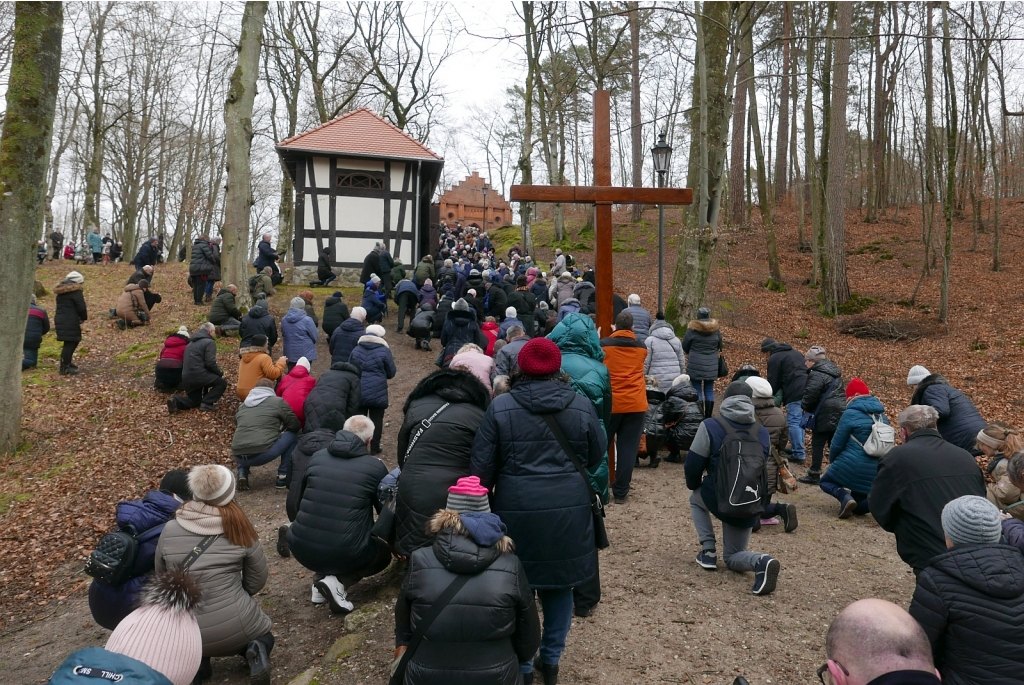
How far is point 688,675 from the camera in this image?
393cm

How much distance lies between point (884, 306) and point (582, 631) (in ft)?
57.0

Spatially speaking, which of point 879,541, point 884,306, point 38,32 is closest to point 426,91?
point 884,306

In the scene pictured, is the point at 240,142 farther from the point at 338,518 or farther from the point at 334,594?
the point at 334,594

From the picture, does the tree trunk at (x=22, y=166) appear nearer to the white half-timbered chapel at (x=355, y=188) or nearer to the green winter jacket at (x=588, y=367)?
the green winter jacket at (x=588, y=367)

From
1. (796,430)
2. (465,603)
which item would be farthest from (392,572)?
(796,430)

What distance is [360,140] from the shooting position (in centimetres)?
2036

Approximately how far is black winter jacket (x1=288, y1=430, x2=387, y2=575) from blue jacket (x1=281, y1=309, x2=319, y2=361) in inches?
256

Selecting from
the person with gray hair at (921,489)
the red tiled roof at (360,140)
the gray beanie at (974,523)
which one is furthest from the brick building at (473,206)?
the gray beanie at (974,523)

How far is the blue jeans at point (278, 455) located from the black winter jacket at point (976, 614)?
6576 mm

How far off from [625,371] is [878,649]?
4.63m

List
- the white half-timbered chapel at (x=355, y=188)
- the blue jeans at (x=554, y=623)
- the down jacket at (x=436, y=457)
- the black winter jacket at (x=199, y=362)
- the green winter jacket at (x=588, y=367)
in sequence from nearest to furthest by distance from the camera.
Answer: the blue jeans at (x=554, y=623) < the down jacket at (x=436, y=457) < the green winter jacket at (x=588, y=367) < the black winter jacket at (x=199, y=362) < the white half-timbered chapel at (x=355, y=188)

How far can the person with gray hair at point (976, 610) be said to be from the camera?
256cm

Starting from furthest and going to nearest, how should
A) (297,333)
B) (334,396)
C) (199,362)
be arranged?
(297,333), (199,362), (334,396)

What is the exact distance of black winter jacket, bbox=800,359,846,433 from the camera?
7988 mm
